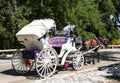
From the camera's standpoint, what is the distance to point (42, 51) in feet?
46.9

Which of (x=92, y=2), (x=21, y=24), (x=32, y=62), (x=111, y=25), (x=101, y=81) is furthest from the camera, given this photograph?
(x=111, y=25)

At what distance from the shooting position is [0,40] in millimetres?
36875

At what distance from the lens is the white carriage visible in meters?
14.4

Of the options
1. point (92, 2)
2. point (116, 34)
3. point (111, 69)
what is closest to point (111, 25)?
point (116, 34)

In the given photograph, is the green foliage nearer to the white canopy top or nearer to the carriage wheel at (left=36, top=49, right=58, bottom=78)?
the white canopy top

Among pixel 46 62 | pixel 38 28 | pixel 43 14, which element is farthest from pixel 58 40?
pixel 43 14

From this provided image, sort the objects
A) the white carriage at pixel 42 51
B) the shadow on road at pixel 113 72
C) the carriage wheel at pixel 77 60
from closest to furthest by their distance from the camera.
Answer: the white carriage at pixel 42 51
the shadow on road at pixel 113 72
the carriage wheel at pixel 77 60

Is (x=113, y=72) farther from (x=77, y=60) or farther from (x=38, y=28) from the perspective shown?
(x=38, y=28)

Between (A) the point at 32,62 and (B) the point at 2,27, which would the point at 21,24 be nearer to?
(B) the point at 2,27

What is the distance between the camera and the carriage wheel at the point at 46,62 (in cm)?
1426

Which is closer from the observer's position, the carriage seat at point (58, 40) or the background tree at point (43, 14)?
the carriage seat at point (58, 40)

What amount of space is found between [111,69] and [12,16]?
52.1 feet

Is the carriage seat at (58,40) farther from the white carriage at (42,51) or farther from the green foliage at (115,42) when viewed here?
the green foliage at (115,42)

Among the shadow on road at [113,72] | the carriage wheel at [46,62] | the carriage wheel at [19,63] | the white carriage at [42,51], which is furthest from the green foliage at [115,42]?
the carriage wheel at [46,62]
